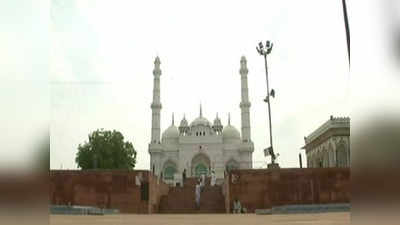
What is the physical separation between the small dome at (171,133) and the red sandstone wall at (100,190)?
44.9m

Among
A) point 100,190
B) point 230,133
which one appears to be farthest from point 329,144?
point 230,133

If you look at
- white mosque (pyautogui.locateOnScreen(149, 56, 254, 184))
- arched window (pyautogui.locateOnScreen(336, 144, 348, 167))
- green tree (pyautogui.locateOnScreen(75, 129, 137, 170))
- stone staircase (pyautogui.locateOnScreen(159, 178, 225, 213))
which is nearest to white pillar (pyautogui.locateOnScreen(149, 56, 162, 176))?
white mosque (pyautogui.locateOnScreen(149, 56, 254, 184))

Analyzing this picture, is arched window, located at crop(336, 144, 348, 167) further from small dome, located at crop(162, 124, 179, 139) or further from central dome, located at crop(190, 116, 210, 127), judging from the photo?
small dome, located at crop(162, 124, 179, 139)

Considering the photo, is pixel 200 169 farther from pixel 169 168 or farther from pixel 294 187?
pixel 294 187

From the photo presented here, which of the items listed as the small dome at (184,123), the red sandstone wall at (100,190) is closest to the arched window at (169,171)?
the small dome at (184,123)

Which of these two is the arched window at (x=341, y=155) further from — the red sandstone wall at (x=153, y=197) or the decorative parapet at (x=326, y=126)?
the red sandstone wall at (x=153, y=197)

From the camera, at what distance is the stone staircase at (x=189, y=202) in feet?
62.3

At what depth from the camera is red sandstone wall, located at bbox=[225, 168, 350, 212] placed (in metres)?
15.7

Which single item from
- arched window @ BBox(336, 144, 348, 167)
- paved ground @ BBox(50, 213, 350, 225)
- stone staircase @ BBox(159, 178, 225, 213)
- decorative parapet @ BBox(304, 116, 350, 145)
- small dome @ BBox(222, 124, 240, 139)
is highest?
small dome @ BBox(222, 124, 240, 139)

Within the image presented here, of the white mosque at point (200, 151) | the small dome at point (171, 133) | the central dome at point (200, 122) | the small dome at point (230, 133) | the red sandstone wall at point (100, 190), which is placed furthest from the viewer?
the small dome at point (171, 133)

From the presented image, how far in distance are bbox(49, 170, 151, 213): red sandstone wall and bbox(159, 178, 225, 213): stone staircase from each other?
284cm

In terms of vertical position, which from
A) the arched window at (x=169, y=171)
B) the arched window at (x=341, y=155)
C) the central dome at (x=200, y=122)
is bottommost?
the arched window at (x=169, y=171)

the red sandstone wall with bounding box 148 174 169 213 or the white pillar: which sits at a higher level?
the white pillar

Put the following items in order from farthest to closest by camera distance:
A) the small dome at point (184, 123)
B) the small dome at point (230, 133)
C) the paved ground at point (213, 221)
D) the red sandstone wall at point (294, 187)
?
1. the small dome at point (184, 123)
2. the small dome at point (230, 133)
3. the red sandstone wall at point (294, 187)
4. the paved ground at point (213, 221)
